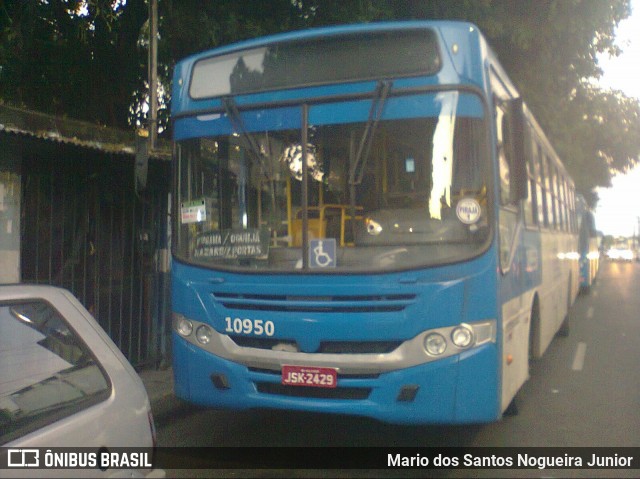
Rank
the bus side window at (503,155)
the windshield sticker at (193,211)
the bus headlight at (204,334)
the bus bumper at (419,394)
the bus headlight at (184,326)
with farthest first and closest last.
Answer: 1. the windshield sticker at (193,211)
2. the bus headlight at (184,326)
3. the bus headlight at (204,334)
4. the bus side window at (503,155)
5. the bus bumper at (419,394)

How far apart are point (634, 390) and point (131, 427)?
21.5 ft

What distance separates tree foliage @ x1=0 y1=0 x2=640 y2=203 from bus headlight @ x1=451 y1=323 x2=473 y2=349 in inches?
216

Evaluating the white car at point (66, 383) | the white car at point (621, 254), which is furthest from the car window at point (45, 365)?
the white car at point (621, 254)

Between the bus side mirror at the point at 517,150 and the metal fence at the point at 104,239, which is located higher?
the bus side mirror at the point at 517,150

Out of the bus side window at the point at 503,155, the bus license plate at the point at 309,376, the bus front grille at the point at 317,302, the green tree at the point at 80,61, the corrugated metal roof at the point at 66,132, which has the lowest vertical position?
the bus license plate at the point at 309,376

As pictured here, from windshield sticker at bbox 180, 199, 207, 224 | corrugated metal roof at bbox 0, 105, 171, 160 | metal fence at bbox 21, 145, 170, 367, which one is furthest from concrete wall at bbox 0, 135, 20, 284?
windshield sticker at bbox 180, 199, 207, 224

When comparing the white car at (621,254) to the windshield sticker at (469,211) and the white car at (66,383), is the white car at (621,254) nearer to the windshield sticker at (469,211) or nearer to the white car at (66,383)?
the windshield sticker at (469,211)

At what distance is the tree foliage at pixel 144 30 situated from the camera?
29.6 ft

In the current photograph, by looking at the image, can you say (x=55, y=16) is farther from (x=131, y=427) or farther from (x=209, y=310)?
(x=131, y=427)

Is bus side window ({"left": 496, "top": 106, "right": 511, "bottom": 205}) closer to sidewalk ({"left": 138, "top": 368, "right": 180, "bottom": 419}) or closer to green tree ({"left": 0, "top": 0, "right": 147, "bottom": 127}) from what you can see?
sidewalk ({"left": 138, "top": 368, "right": 180, "bottom": 419})

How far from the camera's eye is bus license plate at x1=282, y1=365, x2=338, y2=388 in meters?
4.88

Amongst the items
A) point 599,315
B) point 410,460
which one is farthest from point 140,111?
point 599,315

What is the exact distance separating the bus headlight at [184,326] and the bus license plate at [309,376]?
0.92 metres

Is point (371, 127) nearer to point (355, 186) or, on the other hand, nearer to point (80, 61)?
point (355, 186)
